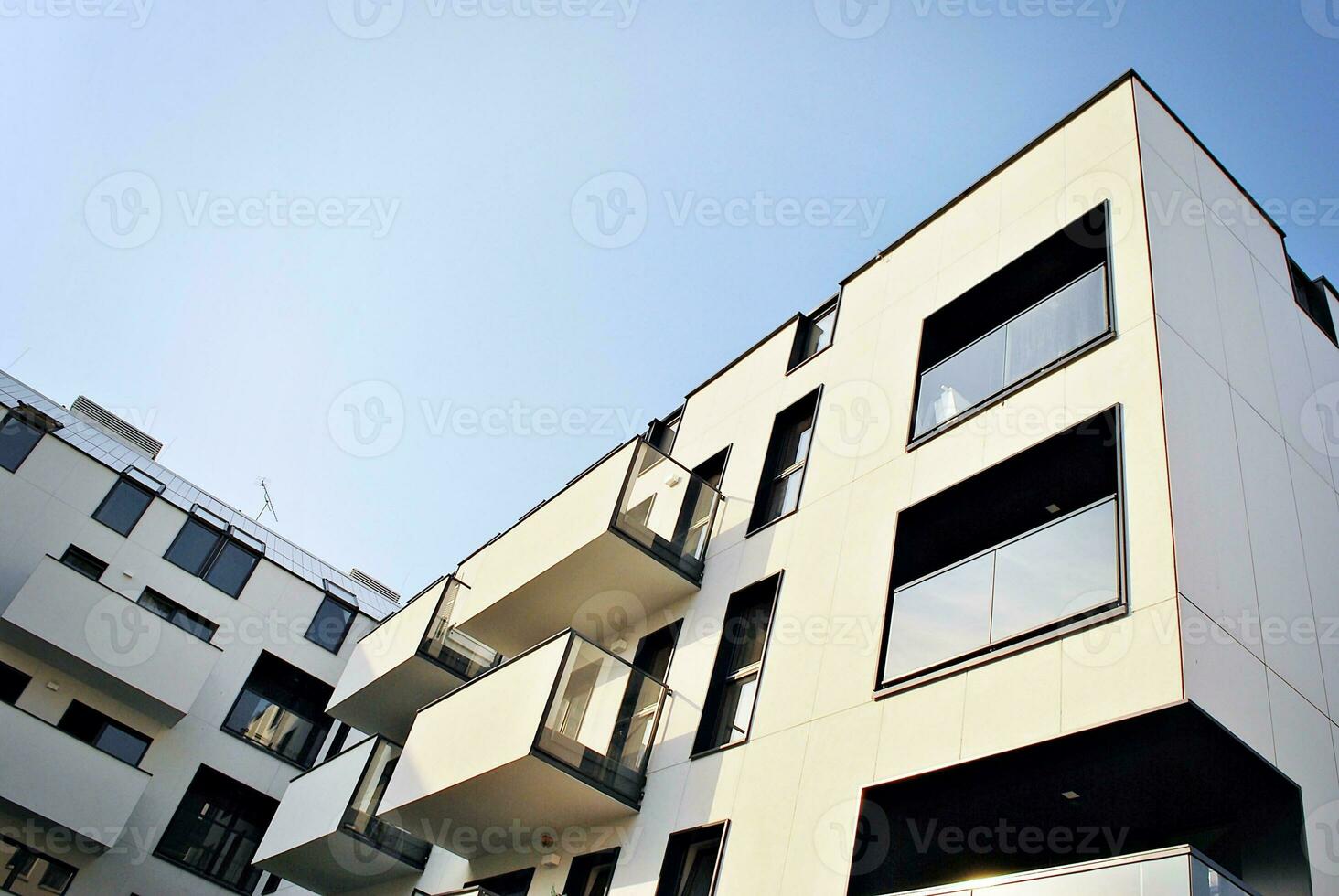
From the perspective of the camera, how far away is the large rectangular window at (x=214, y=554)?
22938 mm

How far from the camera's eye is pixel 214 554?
23500mm

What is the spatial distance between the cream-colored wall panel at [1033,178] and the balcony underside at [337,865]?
11.9m

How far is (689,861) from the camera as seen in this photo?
349 inches

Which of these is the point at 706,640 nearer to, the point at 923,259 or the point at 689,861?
the point at 689,861

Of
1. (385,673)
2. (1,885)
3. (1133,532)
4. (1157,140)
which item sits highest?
(1157,140)

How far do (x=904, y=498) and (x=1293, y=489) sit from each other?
310 centimetres

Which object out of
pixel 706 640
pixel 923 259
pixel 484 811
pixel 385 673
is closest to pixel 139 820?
pixel 385 673

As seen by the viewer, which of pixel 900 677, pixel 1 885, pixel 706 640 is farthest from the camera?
pixel 1 885

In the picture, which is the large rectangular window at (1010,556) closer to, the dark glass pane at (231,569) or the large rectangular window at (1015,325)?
the large rectangular window at (1015,325)

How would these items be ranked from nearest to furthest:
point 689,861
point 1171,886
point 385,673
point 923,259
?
1. point 1171,886
2. point 689,861
3. point 923,259
4. point 385,673

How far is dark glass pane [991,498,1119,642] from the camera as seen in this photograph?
257 inches

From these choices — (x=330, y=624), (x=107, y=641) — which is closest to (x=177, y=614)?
(x=107, y=641)

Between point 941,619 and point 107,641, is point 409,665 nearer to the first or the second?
point 107,641

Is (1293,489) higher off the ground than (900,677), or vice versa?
(1293,489)
